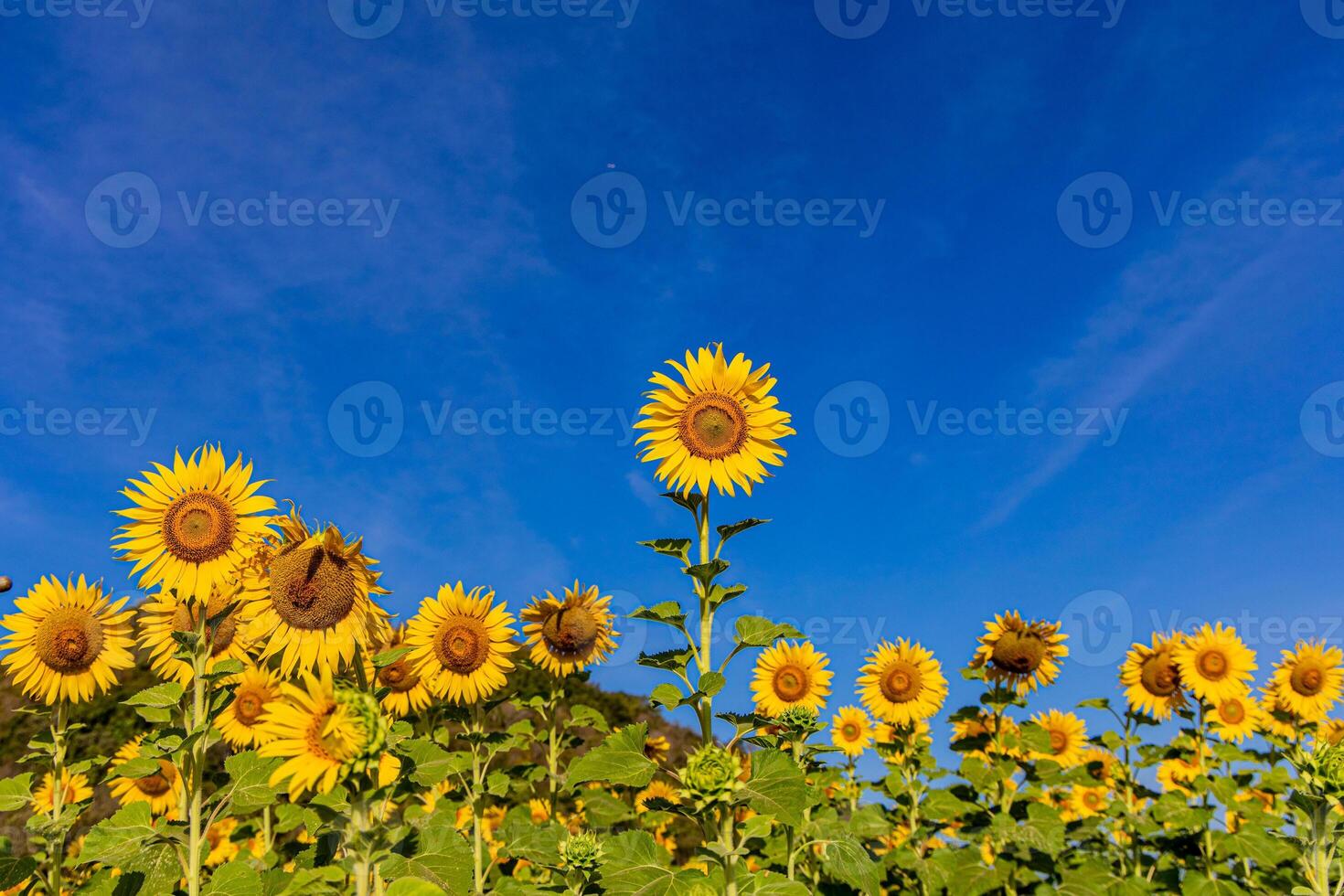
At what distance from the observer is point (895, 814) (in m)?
10.2

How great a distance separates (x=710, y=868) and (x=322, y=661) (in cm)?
325

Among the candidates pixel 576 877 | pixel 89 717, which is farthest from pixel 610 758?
pixel 89 717

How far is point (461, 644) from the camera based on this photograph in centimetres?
870

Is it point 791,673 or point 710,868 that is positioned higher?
point 791,673

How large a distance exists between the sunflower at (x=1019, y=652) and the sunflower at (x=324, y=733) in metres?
8.52

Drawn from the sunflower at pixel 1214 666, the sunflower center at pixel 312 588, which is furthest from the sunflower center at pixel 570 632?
the sunflower at pixel 1214 666

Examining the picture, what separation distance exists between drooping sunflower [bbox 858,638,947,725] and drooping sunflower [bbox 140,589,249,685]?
24.0 feet

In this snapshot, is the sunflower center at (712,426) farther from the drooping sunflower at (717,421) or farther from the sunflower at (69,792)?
the sunflower at (69,792)

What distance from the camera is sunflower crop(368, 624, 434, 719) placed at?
8.75 metres

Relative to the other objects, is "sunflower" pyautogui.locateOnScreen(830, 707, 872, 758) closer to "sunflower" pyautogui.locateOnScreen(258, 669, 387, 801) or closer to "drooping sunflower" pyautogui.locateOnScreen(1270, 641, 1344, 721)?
"drooping sunflower" pyautogui.locateOnScreen(1270, 641, 1344, 721)

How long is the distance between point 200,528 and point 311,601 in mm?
1387

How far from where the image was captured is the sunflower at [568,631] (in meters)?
9.54

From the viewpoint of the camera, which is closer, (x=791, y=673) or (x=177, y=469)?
(x=177, y=469)

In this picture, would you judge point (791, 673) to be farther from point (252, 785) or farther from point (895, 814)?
point (252, 785)
